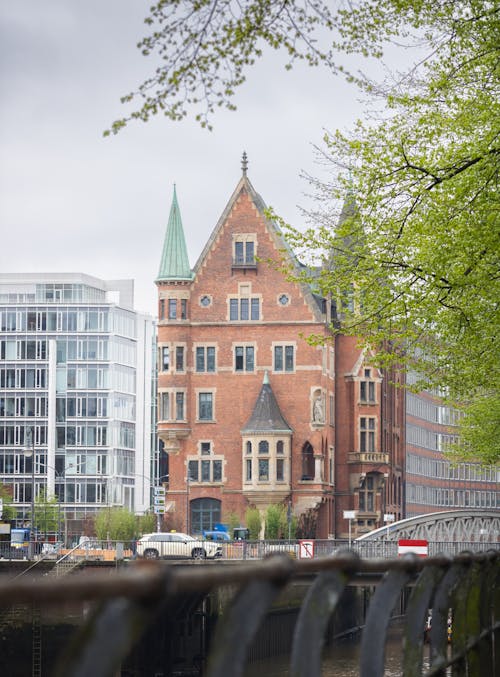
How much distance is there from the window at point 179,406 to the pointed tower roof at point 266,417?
14.6 feet

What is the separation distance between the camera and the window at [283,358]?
92.9 meters

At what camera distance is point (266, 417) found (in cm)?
9119

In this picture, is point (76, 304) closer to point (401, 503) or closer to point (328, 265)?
point (401, 503)

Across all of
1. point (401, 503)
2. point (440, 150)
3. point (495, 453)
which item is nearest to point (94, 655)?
point (440, 150)

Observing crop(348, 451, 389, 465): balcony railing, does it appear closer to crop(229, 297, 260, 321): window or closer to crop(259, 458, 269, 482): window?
crop(259, 458, 269, 482): window

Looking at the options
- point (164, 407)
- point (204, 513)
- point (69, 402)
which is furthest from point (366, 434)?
point (69, 402)

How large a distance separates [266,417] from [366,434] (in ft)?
28.8

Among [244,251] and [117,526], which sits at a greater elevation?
[244,251]

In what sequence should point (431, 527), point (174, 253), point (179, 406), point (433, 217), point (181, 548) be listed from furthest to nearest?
point (174, 253) → point (179, 406) → point (431, 527) → point (181, 548) → point (433, 217)

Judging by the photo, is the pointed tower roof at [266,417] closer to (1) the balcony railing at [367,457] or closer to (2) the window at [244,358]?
(2) the window at [244,358]

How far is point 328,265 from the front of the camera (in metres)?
32.1

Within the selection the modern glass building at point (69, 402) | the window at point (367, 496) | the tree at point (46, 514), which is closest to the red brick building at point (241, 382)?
the window at point (367, 496)

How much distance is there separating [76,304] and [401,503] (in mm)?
37693

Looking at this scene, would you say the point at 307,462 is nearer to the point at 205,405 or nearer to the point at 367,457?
the point at 367,457
